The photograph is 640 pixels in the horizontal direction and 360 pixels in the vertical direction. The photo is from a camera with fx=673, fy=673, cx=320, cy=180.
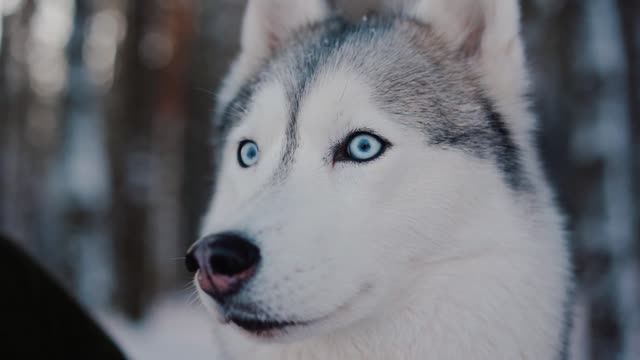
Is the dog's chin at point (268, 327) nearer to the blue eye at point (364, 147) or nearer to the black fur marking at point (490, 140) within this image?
the blue eye at point (364, 147)

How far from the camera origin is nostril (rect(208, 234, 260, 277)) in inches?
61.6

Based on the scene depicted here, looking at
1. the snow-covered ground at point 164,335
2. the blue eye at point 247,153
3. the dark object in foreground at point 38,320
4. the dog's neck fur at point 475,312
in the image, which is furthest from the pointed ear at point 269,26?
the snow-covered ground at point 164,335

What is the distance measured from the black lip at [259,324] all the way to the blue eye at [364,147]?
0.53 m

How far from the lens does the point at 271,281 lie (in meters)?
1.60

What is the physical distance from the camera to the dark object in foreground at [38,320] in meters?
2.05

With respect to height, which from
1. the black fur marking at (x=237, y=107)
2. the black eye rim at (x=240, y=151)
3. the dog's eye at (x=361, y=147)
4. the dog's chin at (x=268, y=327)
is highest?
the dog's eye at (x=361, y=147)

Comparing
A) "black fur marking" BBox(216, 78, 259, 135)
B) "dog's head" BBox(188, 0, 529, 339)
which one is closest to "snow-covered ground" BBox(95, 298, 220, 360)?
"black fur marking" BBox(216, 78, 259, 135)

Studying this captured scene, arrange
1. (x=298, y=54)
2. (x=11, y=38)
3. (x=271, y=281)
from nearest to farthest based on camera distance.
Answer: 1. (x=271, y=281)
2. (x=298, y=54)
3. (x=11, y=38)

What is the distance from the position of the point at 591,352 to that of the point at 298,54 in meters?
3.28

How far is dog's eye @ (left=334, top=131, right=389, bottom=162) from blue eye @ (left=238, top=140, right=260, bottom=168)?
0.36 metres

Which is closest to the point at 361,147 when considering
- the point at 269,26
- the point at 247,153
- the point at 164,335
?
the point at 247,153

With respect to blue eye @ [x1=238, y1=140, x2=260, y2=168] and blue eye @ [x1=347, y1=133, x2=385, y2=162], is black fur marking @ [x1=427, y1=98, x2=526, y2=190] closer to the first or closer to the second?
blue eye @ [x1=347, y1=133, x2=385, y2=162]

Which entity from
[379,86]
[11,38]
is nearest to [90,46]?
[11,38]

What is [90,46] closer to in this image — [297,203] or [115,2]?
[115,2]
